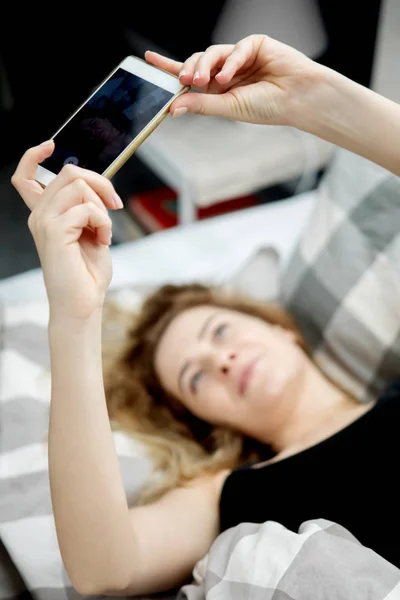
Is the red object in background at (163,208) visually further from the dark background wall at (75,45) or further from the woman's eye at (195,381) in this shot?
the woman's eye at (195,381)

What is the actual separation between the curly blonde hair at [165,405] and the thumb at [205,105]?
45 cm

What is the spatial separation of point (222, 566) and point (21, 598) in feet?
1.02

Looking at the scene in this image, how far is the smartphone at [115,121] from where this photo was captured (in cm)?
67

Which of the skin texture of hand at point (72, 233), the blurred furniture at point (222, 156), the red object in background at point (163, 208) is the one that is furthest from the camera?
the red object in background at point (163, 208)

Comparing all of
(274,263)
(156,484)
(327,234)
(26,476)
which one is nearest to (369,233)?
(327,234)

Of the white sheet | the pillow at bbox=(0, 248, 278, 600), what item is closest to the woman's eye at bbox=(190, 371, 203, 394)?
the pillow at bbox=(0, 248, 278, 600)

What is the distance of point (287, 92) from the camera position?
845 millimetres

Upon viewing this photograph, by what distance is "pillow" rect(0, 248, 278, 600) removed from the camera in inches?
34.2

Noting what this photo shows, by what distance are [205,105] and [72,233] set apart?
11.4 inches

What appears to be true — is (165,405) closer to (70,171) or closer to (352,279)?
(352,279)

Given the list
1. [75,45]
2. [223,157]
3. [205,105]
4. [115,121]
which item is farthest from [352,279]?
[75,45]

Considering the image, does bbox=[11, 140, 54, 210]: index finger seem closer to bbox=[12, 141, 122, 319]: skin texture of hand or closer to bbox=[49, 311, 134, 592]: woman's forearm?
bbox=[12, 141, 122, 319]: skin texture of hand

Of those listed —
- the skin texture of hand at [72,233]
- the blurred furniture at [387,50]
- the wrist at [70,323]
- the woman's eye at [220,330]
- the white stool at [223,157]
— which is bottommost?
the woman's eye at [220,330]

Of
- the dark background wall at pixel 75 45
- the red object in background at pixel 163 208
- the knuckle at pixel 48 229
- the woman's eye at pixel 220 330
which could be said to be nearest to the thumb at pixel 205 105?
the knuckle at pixel 48 229
